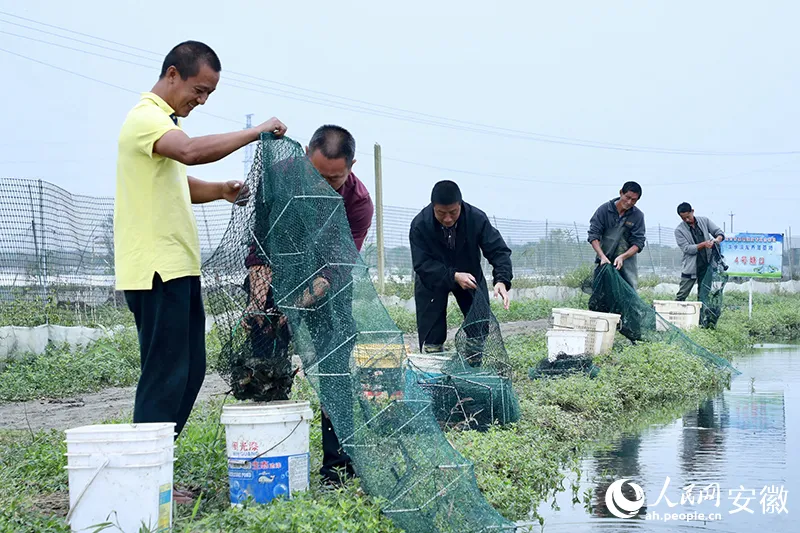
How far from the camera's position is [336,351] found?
A: 430 centimetres

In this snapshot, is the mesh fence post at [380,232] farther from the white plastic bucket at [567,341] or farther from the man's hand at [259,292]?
the man's hand at [259,292]

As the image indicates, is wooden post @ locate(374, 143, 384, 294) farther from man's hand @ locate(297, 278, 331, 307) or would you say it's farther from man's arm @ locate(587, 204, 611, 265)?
man's hand @ locate(297, 278, 331, 307)

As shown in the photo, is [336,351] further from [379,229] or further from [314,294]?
[379,229]

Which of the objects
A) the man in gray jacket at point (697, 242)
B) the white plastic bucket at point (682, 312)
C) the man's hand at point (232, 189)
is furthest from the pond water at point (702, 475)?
the man in gray jacket at point (697, 242)

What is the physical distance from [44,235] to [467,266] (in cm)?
554

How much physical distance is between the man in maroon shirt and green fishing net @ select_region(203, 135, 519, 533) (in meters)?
0.01

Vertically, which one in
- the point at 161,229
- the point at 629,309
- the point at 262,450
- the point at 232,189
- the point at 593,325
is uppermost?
the point at 232,189

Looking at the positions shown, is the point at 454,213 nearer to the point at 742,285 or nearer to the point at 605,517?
the point at 605,517

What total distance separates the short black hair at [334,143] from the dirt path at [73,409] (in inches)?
113

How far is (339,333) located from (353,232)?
1.07 metres

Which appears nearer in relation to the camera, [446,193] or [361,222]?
[361,222]

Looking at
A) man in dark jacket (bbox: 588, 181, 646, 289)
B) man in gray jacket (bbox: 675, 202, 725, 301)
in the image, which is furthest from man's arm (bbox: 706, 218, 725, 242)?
man in dark jacket (bbox: 588, 181, 646, 289)

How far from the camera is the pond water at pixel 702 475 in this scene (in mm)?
4934

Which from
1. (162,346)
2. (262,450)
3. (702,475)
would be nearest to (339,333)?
(262,450)
